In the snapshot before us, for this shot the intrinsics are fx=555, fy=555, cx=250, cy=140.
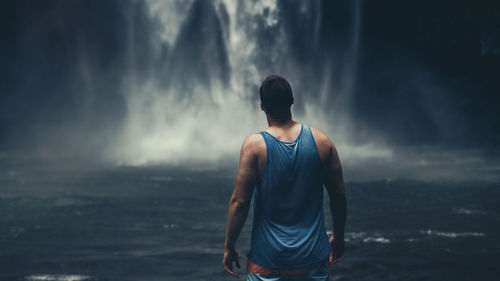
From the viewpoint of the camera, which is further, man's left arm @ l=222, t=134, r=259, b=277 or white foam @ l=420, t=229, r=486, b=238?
white foam @ l=420, t=229, r=486, b=238

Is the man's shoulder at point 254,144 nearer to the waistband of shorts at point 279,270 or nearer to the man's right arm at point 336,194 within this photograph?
the man's right arm at point 336,194

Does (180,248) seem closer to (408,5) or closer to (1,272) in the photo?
(1,272)

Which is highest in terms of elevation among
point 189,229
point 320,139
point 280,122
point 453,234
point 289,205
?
point 280,122

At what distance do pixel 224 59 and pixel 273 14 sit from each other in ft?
12.5

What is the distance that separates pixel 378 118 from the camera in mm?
37219

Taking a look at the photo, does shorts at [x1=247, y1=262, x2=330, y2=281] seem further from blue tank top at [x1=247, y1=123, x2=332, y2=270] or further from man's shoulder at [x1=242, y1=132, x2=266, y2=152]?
man's shoulder at [x1=242, y1=132, x2=266, y2=152]

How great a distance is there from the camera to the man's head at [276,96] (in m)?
3.61

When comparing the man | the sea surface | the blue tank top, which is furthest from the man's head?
the sea surface

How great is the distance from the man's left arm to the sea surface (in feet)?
13.5

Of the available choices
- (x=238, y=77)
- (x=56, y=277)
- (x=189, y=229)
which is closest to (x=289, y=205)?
(x=56, y=277)

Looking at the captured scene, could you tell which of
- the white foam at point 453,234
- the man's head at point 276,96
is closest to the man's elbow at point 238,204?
the man's head at point 276,96

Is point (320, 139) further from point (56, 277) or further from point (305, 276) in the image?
point (56, 277)

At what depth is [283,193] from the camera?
358 cm

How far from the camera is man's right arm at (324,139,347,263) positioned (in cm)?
364
